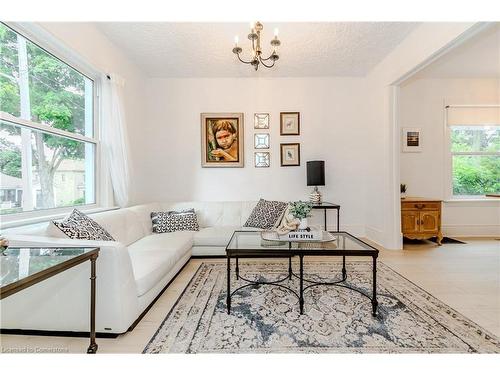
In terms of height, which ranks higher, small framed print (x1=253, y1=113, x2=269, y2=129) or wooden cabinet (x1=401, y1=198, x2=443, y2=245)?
small framed print (x1=253, y1=113, x2=269, y2=129)

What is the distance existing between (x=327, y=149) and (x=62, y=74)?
3.81 meters

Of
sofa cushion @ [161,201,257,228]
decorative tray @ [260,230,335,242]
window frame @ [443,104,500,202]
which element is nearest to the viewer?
decorative tray @ [260,230,335,242]

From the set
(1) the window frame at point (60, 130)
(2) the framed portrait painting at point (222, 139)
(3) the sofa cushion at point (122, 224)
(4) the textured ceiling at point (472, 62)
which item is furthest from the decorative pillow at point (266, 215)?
(4) the textured ceiling at point (472, 62)

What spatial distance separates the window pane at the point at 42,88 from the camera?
6.72 ft

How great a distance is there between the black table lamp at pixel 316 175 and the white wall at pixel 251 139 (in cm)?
31

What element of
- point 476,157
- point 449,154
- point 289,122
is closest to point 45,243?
point 289,122

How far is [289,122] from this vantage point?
171 inches

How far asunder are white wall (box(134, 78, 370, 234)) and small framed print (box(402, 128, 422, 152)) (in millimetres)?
764

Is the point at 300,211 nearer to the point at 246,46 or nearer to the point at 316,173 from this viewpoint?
the point at 316,173

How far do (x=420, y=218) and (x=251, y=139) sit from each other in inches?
118

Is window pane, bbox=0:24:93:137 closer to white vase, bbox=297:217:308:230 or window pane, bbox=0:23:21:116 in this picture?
window pane, bbox=0:23:21:116

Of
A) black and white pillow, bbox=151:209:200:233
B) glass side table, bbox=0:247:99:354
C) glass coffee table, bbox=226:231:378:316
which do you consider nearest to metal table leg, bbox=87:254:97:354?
glass side table, bbox=0:247:99:354

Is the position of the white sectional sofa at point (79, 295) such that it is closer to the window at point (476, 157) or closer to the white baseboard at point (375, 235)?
the white baseboard at point (375, 235)

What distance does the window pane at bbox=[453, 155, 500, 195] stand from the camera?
177 inches
